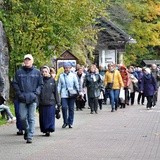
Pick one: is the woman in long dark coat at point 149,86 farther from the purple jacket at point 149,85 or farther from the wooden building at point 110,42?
the wooden building at point 110,42

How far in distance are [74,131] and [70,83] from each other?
1549mm

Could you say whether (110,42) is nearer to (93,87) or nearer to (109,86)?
(109,86)

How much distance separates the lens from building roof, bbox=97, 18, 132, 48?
168 ft

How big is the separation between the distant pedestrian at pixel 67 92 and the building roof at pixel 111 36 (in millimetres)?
32607

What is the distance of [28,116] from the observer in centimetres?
1473

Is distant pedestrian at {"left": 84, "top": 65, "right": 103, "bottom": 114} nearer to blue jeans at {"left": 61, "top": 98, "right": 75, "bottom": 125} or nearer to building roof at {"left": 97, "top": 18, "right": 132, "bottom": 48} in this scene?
blue jeans at {"left": 61, "top": 98, "right": 75, "bottom": 125}

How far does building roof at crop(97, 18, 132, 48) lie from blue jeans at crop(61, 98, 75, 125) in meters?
32.9

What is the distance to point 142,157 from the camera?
40.8ft

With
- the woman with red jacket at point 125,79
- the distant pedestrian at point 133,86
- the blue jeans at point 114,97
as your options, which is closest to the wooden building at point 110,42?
the distant pedestrian at point 133,86

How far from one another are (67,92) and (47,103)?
1.99m

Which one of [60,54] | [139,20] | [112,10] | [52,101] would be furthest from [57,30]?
[139,20]

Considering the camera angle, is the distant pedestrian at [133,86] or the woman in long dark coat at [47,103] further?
the distant pedestrian at [133,86]

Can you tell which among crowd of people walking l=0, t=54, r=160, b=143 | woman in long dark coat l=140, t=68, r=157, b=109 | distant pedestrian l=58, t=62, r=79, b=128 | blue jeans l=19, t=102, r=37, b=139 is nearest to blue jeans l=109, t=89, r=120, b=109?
crowd of people walking l=0, t=54, r=160, b=143

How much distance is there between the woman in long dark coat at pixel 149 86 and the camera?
Result: 27.0 meters
